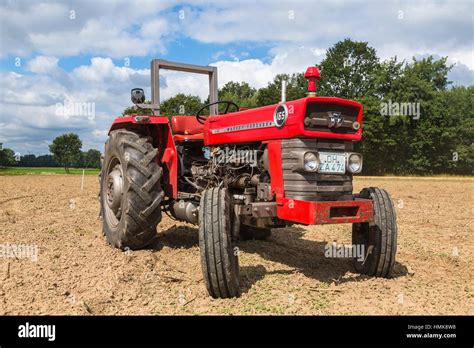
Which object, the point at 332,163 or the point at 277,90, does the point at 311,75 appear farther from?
the point at 277,90

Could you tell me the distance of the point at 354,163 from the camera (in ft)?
14.8

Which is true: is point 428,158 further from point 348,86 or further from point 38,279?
point 38,279

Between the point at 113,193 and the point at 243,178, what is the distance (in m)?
1.93

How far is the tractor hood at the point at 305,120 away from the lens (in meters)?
4.18

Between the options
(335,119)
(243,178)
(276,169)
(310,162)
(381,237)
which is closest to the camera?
(310,162)

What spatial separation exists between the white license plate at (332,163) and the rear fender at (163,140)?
2.19 metres

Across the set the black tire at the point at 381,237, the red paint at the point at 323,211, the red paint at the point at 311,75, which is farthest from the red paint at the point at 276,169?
the black tire at the point at 381,237

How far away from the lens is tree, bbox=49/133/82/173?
6881 cm

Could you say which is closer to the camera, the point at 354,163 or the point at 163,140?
the point at 354,163

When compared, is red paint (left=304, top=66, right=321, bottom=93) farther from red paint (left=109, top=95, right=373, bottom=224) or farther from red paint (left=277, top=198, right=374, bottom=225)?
red paint (left=277, top=198, right=374, bottom=225)

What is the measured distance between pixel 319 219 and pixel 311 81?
1417 millimetres

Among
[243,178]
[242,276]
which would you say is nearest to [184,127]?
[243,178]
